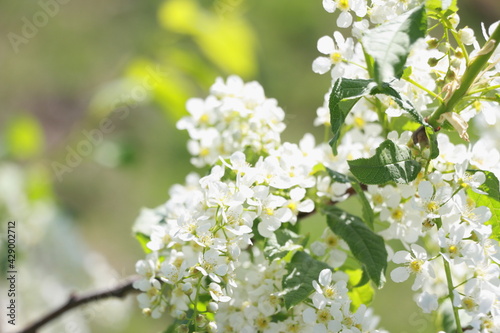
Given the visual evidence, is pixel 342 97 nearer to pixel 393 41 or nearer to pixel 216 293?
pixel 393 41

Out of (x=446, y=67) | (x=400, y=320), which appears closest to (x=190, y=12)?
(x=446, y=67)

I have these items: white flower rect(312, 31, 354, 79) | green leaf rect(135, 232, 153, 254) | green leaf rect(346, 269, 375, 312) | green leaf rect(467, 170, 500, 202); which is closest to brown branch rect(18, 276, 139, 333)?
green leaf rect(135, 232, 153, 254)

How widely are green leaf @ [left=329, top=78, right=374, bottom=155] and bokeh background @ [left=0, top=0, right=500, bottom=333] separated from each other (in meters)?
0.71

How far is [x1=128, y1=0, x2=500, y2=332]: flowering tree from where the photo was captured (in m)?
0.74

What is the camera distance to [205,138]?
40.0 inches

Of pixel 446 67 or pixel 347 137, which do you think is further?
pixel 347 137

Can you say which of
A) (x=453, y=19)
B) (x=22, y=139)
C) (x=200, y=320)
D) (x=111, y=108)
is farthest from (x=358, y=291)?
(x=22, y=139)

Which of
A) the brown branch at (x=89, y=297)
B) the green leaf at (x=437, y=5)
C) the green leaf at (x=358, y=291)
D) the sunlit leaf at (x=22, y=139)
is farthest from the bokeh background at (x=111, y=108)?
the green leaf at (x=437, y=5)

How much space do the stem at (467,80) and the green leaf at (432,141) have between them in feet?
0.12

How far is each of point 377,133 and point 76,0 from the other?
3404 millimetres

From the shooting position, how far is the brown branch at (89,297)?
100 centimetres

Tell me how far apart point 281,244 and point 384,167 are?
0.56 feet

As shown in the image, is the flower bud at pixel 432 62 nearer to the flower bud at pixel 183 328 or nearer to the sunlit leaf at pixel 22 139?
the flower bud at pixel 183 328

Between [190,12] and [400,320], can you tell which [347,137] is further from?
[400,320]
